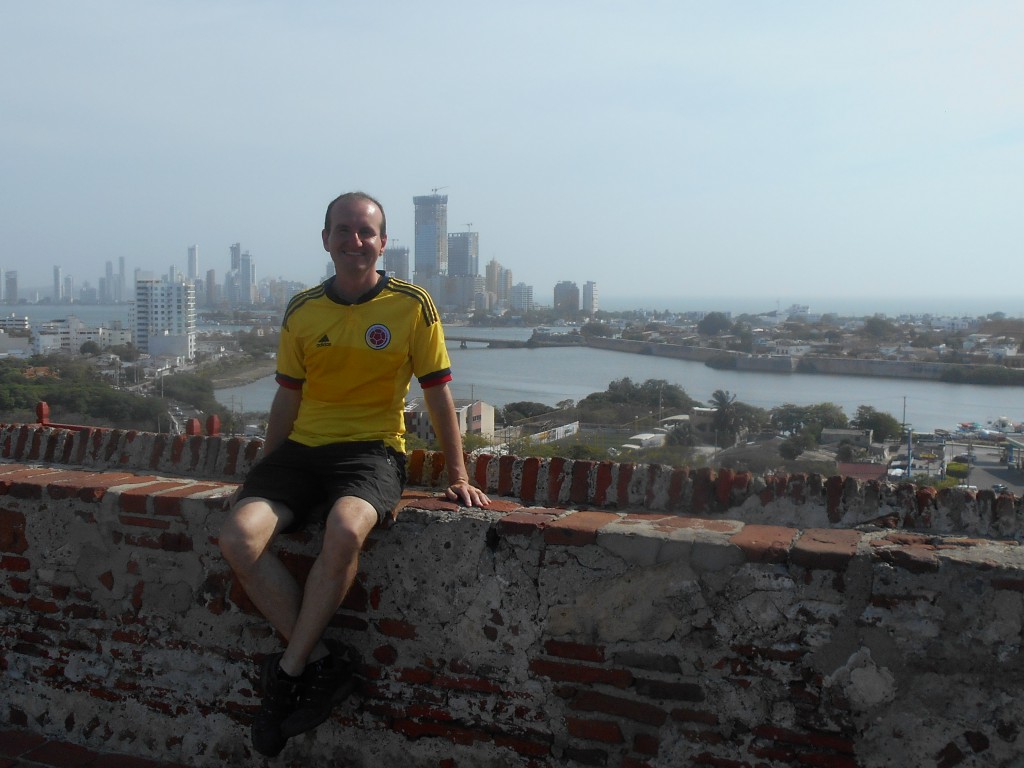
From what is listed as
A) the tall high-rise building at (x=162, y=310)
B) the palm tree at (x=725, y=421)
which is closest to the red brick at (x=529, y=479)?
the palm tree at (x=725, y=421)

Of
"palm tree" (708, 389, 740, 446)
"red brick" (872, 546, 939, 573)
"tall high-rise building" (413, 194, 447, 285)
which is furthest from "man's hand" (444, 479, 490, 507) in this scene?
"tall high-rise building" (413, 194, 447, 285)

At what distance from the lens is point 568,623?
Answer: 2180 millimetres

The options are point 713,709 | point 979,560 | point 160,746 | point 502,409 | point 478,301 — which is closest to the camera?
point 979,560

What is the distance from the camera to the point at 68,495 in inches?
104

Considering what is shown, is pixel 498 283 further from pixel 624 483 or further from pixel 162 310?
pixel 624 483

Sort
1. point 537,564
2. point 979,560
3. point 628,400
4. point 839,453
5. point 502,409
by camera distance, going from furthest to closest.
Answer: point 628,400
point 502,409
point 839,453
point 537,564
point 979,560

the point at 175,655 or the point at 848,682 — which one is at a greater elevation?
the point at 848,682

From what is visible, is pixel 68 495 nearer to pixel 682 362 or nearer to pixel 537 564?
pixel 537 564

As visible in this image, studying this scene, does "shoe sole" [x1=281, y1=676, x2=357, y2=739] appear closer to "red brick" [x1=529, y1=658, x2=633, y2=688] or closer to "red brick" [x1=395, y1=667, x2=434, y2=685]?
"red brick" [x1=395, y1=667, x2=434, y2=685]

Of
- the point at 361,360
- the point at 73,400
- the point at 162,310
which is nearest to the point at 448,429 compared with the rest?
the point at 361,360

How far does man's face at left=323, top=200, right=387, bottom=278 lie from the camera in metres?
2.56

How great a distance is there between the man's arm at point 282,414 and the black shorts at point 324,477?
163 millimetres

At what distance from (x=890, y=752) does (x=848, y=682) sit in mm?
170

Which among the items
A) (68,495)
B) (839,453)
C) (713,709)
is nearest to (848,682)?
(713,709)
